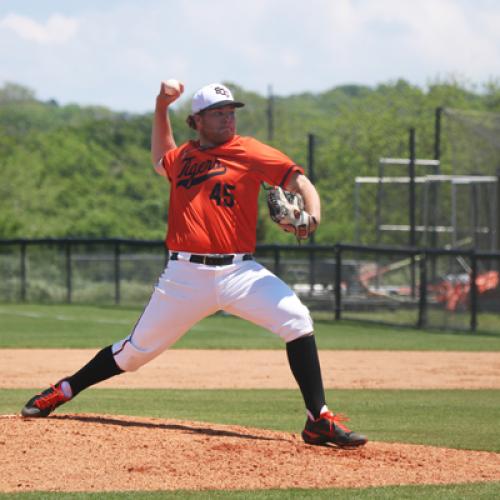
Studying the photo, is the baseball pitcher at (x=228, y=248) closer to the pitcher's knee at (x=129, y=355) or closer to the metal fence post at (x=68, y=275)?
the pitcher's knee at (x=129, y=355)

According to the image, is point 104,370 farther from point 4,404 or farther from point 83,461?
point 4,404

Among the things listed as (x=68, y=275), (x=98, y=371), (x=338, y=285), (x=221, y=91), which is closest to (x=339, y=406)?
(x=98, y=371)

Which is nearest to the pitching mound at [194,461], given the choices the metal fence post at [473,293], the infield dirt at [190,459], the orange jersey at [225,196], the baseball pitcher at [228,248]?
the infield dirt at [190,459]

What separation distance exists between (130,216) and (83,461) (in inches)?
1991

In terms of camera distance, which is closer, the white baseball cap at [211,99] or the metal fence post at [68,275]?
the white baseball cap at [211,99]

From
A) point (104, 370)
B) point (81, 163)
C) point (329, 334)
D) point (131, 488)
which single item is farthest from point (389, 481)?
point (81, 163)

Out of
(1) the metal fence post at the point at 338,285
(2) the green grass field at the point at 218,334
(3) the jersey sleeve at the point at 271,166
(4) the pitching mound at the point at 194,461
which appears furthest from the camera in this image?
(1) the metal fence post at the point at 338,285

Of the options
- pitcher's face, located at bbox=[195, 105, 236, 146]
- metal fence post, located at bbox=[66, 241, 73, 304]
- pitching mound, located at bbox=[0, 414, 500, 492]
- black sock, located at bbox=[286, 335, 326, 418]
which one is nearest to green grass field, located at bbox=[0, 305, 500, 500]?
pitching mound, located at bbox=[0, 414, 500, 492]

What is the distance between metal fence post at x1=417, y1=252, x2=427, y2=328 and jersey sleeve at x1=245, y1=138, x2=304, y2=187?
39.5 feet

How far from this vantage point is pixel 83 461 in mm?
5941

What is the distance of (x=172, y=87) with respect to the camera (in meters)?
7.01

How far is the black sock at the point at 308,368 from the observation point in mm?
6441

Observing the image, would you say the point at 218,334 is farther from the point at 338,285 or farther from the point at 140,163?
the point at 140,163

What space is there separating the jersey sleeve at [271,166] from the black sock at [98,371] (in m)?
1.48
